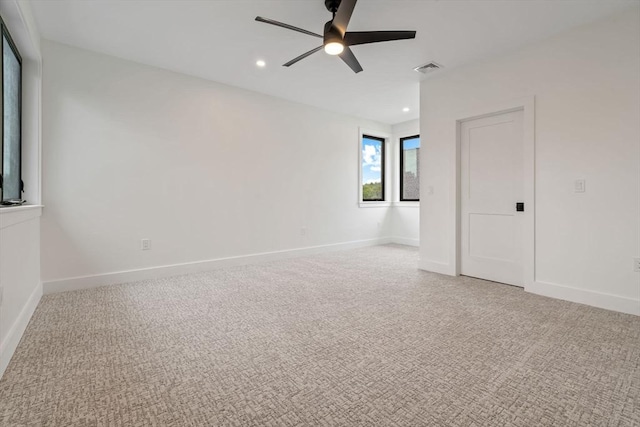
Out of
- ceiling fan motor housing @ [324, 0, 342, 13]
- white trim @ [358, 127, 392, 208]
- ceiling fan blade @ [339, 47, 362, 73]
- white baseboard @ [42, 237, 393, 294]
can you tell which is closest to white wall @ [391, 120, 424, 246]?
white trim @ [358, 127, 392, 208]

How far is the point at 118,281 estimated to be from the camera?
3.46 m

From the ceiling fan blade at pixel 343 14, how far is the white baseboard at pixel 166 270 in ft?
10.5

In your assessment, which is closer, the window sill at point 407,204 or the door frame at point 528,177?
the door frame at point 528,177

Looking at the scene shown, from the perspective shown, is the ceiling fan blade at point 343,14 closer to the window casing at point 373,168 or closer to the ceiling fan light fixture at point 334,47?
the ceiling fan light fixture at point 334,47

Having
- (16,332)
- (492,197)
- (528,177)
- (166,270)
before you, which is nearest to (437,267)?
(492,197)

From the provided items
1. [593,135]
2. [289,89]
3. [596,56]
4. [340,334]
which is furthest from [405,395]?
[289,89]

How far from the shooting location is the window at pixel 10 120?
88.8 inches

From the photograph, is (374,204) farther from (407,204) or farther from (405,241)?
(405,241)

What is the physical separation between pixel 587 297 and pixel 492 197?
1.30m

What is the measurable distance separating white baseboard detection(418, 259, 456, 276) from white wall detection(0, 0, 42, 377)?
399 centimetres

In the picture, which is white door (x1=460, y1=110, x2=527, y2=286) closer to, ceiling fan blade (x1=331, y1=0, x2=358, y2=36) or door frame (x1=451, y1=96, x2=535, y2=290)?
door frame (x1=451, y1=96, x2=535, y2=290)

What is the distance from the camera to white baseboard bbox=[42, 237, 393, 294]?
3.19m

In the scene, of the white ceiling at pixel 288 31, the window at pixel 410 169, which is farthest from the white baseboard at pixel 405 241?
the white ceiling at pixel 288 31

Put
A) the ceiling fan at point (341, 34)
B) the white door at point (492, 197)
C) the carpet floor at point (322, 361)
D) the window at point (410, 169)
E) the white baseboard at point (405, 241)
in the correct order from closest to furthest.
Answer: the carpet floor at point (322, 361) → the ceiling fan at point (341, 34) → the white door at point (492, 197) → the white baseboard at point (405, 241) → the window at point (410, 169)
